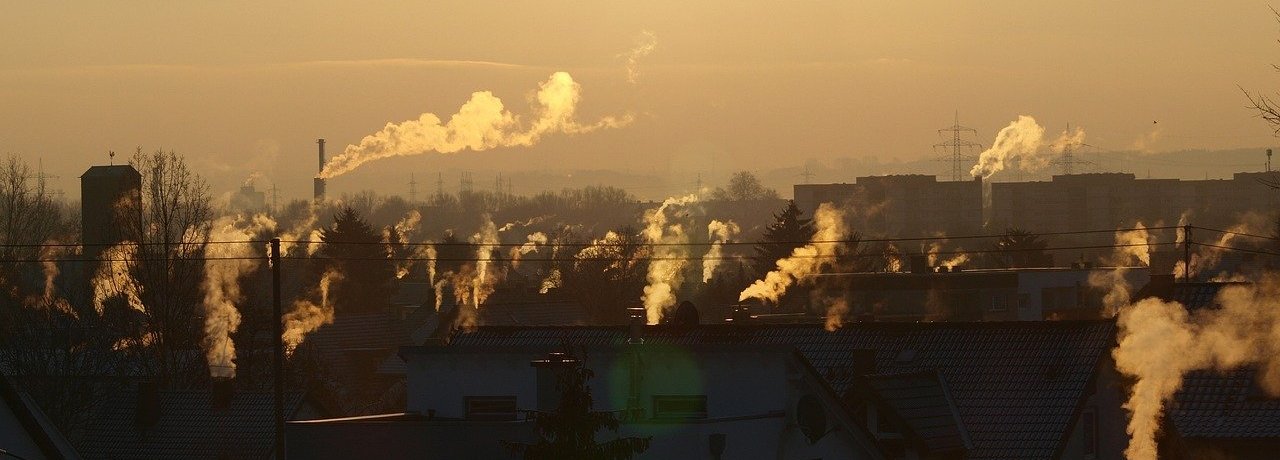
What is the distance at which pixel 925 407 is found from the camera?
40156 mm

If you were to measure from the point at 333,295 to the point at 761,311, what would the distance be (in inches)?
2118

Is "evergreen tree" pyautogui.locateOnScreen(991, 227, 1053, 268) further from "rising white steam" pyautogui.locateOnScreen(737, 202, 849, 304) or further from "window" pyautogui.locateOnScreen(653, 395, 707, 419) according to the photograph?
"window" pyautogui.locateOnScreen(653, 395, 707, 419)

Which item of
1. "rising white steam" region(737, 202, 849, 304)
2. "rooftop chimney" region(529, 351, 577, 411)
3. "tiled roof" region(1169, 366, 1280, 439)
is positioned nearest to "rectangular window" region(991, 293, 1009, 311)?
"rising white steam" region(737, 202, 849, 304)

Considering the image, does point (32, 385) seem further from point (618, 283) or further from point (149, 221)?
point (618, 283)

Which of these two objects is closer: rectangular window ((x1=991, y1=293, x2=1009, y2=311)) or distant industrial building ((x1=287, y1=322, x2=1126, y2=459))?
distant industrial building ((x1=287, y1=322, x2=1126, y2=459))

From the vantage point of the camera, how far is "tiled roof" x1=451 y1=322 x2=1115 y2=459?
42.5m

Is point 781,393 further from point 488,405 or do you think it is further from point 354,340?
point 354,340

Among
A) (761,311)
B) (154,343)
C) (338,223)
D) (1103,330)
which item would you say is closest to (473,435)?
(1103,330)

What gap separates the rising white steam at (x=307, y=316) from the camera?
10231 cm

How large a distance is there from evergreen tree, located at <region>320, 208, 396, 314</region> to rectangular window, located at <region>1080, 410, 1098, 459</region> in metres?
108

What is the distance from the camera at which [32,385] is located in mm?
62250

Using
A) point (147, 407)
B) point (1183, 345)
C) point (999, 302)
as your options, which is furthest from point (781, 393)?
point (999, 302)

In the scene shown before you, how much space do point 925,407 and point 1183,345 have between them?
28.1ft

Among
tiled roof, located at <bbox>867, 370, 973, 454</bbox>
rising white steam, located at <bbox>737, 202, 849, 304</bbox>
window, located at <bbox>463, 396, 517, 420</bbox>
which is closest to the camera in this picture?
tiled roof, located at <bbox>867, 370, 973, 454</bbox>
